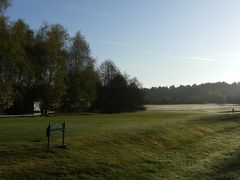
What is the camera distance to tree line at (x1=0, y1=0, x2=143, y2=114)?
6444 centimetres

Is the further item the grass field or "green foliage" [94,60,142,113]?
"green foliage" [94,60,142,113]

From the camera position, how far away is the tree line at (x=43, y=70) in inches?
2537

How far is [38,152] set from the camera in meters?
21.7

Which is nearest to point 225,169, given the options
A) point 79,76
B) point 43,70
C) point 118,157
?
point 118,157

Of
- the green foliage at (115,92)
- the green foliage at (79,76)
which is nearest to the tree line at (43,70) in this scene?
the green foliage at (79,76)

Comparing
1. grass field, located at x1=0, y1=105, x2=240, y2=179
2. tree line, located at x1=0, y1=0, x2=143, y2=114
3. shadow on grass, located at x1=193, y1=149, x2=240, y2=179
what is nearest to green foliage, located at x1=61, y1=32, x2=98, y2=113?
tree line, located at x1=0, y1=0, x2=143, y2=114

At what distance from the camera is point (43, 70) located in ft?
246

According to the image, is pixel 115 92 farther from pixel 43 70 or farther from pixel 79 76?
pixel 43 70

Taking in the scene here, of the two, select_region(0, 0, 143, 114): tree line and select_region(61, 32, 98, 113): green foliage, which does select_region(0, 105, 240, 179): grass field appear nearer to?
select_region(0, 0, 143, 114): tree line

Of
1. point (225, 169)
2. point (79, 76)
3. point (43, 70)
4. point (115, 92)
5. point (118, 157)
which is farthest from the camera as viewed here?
point (115, 92)

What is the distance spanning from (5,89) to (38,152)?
4399 centimetres

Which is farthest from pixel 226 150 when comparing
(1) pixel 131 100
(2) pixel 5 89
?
(1) pixel 131 100

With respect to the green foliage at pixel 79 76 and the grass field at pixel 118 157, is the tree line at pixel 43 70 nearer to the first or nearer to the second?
the green foliage at pixel 79 76

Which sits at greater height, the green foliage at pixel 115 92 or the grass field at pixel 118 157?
the green foliage at pixel 115 92
